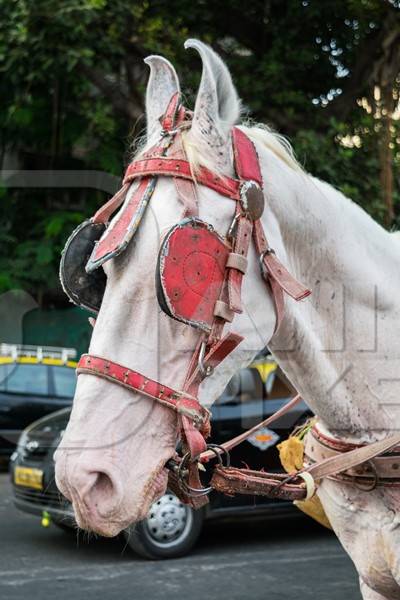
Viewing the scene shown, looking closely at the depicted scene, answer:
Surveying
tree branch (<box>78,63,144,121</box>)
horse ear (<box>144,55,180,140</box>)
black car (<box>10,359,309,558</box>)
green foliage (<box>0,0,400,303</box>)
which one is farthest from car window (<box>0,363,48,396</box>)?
horse ear (<box>144,55,180,140</box>)

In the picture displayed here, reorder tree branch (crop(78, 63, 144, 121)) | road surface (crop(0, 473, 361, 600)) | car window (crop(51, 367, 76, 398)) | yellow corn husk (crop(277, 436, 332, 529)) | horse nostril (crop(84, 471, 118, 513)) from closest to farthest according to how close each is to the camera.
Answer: horse nostril (crop(84, 471, 118, 513)) → yellow corn husk (crop(277, 436, 332, 529)) → road surface (crop(0, 473, 361, 600)) → tree branch (crop(78, 63, 144, 121)) → car window (crop(51, 367, 76, 398))

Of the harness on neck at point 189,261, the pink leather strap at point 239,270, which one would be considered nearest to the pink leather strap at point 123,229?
the harness on neck at point 189,261

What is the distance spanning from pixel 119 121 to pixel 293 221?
9.42 meters

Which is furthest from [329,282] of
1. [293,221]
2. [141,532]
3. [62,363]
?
[62,363]

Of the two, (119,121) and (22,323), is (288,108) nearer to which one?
(119,121)

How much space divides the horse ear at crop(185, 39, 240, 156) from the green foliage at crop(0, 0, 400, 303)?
26.0 ft

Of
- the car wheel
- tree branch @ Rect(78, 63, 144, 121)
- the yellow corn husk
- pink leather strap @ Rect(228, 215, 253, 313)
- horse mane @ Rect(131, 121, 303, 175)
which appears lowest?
the car wheel

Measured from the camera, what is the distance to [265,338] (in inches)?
91.6

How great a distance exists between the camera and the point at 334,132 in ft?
36.9

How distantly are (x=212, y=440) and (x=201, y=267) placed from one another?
5564 millimetres

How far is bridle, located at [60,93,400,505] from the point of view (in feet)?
6.70

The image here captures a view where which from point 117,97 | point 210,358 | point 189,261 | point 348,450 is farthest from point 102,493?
point 117,97

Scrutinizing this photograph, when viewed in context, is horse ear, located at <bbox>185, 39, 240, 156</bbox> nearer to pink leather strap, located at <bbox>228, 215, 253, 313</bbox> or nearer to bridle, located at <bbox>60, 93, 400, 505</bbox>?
bridle, located at <bbox>60, 93, 400, 505</bbox>

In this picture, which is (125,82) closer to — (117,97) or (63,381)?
(117,97)
